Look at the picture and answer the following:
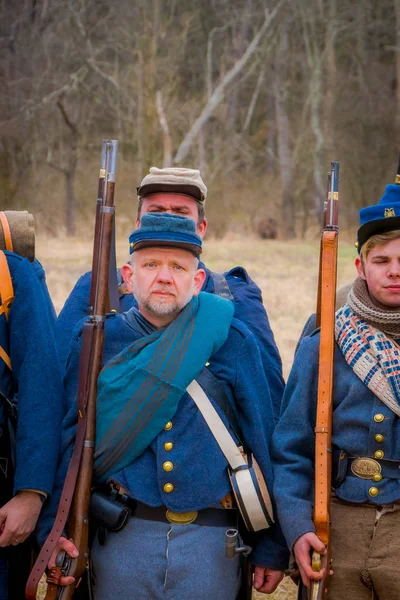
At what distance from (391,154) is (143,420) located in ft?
82.8

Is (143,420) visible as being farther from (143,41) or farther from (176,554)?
(143,41)

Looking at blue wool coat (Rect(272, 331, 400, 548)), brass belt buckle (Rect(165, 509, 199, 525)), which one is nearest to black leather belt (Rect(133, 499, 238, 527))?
brass belt buckle (Rect(165, 509, 199, 525))

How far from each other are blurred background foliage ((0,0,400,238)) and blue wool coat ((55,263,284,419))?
60.9 ft

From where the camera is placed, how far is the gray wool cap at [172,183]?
4.43 m

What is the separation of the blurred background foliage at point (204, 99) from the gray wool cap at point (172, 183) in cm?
1845

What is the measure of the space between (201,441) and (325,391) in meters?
0.50

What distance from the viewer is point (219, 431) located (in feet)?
10.7

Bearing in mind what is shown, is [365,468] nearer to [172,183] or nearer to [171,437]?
[171,437]

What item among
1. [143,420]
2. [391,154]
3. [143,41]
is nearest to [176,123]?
[143,41]

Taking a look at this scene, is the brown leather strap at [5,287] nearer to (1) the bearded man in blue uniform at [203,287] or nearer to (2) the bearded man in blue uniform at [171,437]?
(2) the bearded man in blue uniform at [171,437]

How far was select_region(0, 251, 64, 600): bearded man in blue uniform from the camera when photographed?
3219mm

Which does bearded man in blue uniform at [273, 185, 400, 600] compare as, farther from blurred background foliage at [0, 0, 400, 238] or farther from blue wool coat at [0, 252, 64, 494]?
blurred background foliage at [0, 0, 400, 238]

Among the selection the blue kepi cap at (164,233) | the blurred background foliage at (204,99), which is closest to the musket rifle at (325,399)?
the blue kepi cap at (164,233)

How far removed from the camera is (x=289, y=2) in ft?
91.1
